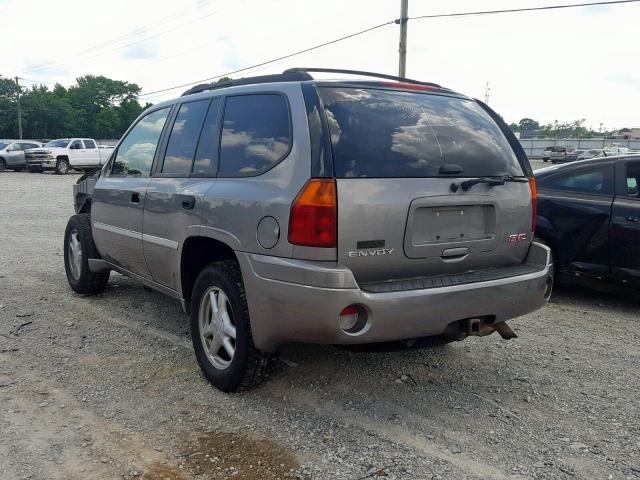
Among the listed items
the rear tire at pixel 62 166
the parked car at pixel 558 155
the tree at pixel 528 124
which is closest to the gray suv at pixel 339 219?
the rear tire at pixel 62 166

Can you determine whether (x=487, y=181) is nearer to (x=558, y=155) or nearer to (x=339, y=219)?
(x=339, y=219)

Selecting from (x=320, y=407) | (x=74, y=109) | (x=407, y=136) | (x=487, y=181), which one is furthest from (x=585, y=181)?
(x=74, y=109)

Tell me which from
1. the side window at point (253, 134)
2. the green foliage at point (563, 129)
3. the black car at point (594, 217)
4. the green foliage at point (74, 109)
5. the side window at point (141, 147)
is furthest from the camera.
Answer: the green foliage at point (563, 129)

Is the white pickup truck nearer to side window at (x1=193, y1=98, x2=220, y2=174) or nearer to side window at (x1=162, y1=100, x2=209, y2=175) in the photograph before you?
side window at (x1=162, y1=100, x2=209, y2=175)

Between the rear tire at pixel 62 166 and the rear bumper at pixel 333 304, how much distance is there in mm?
29462

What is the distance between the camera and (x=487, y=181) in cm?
353

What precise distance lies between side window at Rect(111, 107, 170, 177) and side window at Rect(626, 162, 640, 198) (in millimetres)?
4306

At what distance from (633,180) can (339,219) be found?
3992 millimetres

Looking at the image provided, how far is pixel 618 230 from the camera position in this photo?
5.59 metres

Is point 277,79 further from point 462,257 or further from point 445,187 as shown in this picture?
point 462,257

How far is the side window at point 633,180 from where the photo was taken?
223 inches

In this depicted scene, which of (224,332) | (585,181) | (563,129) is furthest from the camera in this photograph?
(563,129)

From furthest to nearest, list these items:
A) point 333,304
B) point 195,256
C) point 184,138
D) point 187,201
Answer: point 184,138, point 195,256, point 187,201, point 333,304

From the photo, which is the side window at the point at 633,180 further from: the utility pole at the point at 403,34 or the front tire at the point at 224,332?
the utility pole at the point at 403,34
